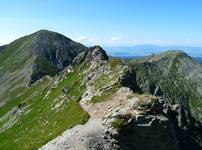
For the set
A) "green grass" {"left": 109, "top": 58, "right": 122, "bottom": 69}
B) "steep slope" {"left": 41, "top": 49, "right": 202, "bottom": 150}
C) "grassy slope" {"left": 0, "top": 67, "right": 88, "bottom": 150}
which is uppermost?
"green grass" {"left": 109, "top": 58, "right": 122, "bottom": 69}

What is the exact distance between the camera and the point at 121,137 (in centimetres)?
5469

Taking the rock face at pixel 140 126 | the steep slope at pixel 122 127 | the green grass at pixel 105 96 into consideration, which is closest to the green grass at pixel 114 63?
the green grass at pixel 105 96

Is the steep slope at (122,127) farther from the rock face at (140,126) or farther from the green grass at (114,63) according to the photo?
the green grass at (114,63)

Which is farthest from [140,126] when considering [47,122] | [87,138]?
[47,122]

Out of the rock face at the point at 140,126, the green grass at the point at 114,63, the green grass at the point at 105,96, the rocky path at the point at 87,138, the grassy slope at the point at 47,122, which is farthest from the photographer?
the green grass at the point at 114,63

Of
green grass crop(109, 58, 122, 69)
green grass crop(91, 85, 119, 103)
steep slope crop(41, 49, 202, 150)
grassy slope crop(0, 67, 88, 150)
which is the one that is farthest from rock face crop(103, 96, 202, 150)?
green grass crop(109, 58, 122, 69)

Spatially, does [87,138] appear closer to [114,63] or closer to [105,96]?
[105,96]

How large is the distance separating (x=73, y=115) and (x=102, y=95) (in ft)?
19.5

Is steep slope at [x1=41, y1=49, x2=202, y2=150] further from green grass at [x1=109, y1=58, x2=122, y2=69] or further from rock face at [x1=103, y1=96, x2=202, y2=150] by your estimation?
green grass at [x1=109, y1=58, x2=122, y2=69]

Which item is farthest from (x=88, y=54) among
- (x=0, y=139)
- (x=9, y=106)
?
(x=9, y=106)

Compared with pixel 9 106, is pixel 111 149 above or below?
above

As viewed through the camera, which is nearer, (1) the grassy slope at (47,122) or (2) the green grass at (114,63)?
(1) the grassy slope at (47,122)

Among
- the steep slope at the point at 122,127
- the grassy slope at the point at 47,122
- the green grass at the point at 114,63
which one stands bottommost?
the grassy slope at the point at 47,122

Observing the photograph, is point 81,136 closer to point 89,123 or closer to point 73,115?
point 89,123
